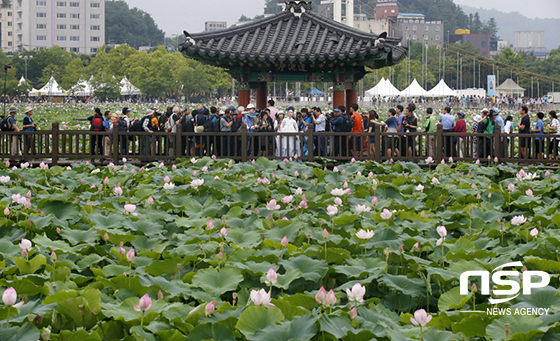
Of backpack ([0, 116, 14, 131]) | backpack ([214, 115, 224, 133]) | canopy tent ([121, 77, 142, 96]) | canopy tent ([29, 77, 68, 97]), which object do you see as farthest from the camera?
canopy tent ([121, 77, 142, 96])

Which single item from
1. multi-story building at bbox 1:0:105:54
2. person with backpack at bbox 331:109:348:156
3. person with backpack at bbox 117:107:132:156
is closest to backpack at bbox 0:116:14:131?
person with backpack at bbox 117:107:132:156

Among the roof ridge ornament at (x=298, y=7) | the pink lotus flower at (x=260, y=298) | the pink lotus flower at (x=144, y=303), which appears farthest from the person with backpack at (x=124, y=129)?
the pink lotus flower at (x=260, y=298)

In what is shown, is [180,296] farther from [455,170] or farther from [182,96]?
[182,96]

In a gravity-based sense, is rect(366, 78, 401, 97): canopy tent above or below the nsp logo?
above

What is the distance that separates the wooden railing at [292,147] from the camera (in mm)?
11703

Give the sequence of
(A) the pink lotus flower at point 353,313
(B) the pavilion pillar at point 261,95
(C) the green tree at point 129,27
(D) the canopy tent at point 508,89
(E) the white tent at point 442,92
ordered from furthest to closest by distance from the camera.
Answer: (C) the green tree at point 129,27 < (D) the canopy tent at point 508,89 < (E) the white tent at point 442,92 < (B) the pavilion pillar at point 261,95 < (A) the pink lotus flower at point 353,313

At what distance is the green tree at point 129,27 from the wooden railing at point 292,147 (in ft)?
466

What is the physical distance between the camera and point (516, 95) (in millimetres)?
84750

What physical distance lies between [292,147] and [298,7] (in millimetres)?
4559

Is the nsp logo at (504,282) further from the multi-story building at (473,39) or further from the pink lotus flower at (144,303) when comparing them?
the multi-story building at (473,39)

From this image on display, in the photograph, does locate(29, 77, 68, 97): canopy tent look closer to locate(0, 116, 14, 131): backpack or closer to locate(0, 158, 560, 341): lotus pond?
locate(0, 116, 14, 131): backpack

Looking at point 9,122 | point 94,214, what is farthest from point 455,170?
point 9,122

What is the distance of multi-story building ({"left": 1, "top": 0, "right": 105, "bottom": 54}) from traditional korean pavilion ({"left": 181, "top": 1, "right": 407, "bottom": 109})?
107m

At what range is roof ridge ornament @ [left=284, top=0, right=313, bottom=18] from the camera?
15.4 metres
